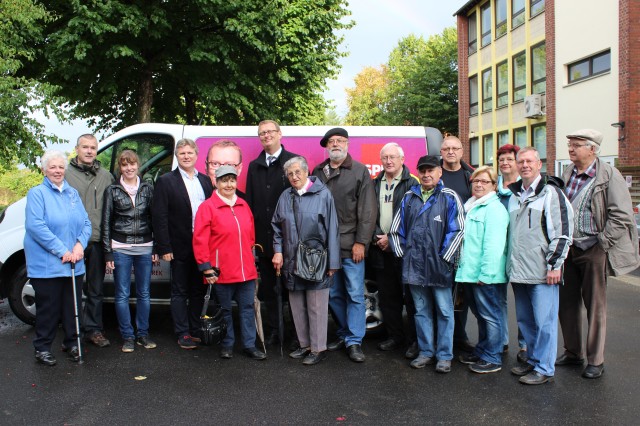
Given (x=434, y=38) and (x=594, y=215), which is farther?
(x=434, y=38)

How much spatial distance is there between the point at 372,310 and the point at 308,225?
4.73ft

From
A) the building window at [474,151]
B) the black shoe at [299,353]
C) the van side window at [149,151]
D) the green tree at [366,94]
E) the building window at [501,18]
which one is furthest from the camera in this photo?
the green tree at [366,94]

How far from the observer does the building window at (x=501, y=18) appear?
26.5m

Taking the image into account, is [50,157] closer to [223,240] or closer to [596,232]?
[223,240]

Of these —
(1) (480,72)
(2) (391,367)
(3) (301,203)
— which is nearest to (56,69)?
(3) (301,203)

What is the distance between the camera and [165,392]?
4.49m

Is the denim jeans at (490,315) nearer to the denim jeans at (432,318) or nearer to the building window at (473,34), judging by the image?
the denim jeans at (432,318)

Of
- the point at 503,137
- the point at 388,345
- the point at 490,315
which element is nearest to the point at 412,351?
the point at 388,345

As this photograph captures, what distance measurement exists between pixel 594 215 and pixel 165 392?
3770mm

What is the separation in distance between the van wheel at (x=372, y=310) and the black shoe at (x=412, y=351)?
61 cm

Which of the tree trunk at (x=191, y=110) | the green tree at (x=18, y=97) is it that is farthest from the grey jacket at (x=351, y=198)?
the tree trunk at (x=191, y=110)

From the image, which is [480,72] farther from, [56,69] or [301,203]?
[301,203]

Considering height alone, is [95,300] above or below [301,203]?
below

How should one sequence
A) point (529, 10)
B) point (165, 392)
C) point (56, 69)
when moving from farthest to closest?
point (529, 10), point (56, 69), point (165, 392)
